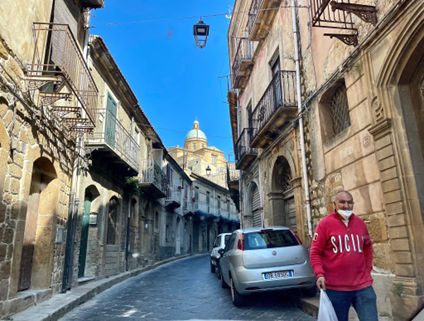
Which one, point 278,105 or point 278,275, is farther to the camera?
point 278,105

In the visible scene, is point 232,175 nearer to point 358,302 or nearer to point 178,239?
point 178,239

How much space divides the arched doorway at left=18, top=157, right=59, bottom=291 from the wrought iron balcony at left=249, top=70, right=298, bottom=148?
5805mm

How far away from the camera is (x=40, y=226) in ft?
24.5

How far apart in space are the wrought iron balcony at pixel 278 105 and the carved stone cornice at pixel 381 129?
3665 millimetres

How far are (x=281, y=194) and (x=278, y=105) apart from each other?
131 inches

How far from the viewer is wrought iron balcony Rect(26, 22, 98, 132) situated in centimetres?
604

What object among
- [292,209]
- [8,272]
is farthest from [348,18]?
[8,272]

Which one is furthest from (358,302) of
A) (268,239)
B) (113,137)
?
(113,137)

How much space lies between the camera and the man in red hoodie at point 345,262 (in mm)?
2992

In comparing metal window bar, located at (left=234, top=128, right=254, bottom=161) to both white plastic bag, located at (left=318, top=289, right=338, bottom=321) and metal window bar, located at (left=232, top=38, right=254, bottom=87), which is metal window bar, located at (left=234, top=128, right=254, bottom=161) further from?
white plastic bag, located at (left=318, top=289, right=338, bottom=321)

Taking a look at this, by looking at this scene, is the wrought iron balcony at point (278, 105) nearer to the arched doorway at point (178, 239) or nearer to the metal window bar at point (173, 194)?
the metal window bar at point (173, 194)

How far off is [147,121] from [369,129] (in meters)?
12.7

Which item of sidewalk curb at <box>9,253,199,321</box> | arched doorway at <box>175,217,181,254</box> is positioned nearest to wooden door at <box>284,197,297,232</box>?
sidewalk curb at <box>9,253,199,321</box>

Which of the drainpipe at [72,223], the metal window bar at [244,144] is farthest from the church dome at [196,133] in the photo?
the drainpipe at [72,223]
